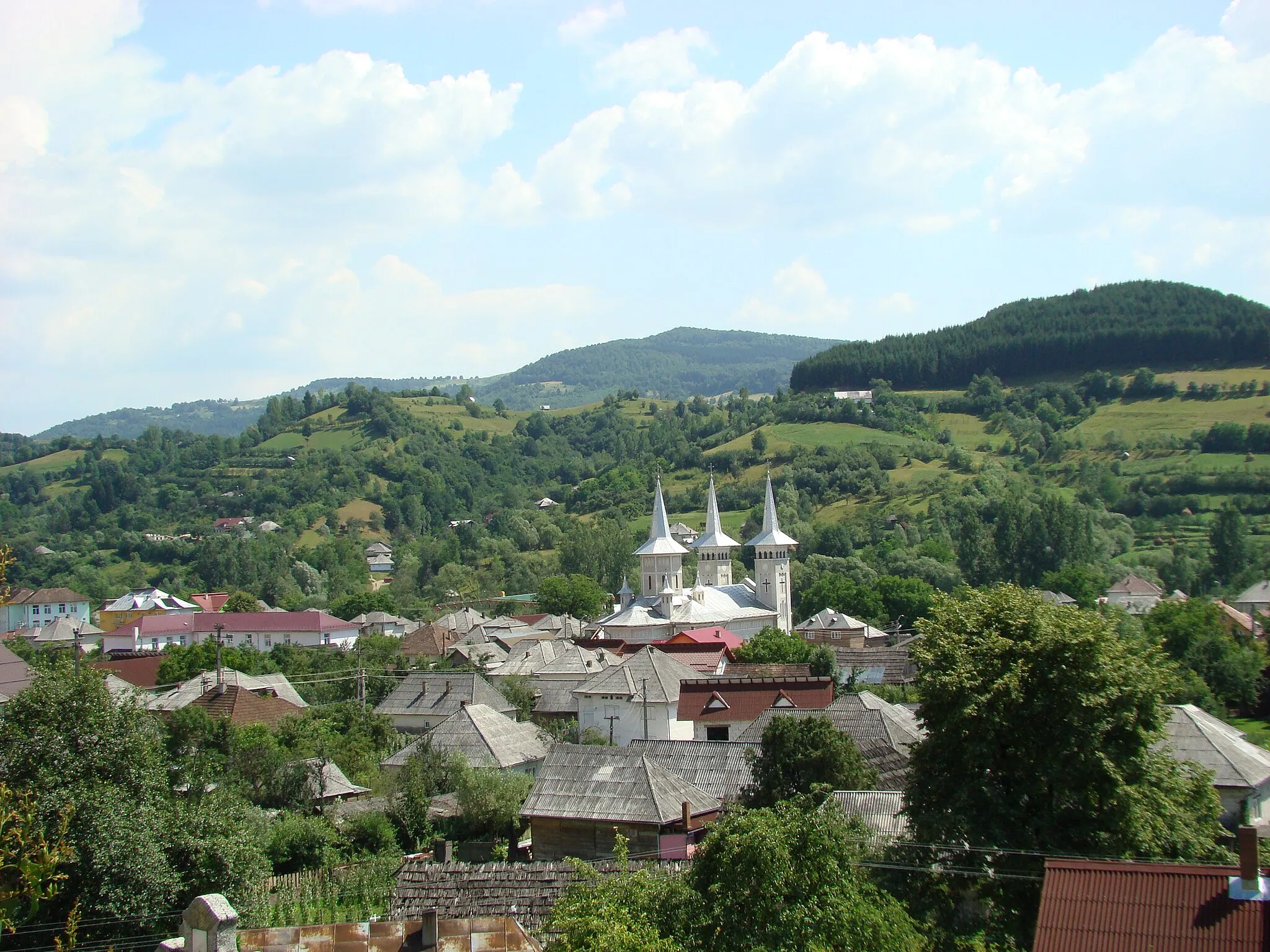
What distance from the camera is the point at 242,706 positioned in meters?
42.9

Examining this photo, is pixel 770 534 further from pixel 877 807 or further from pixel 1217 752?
pixel 877 807

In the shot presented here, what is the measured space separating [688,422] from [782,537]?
10137 cm

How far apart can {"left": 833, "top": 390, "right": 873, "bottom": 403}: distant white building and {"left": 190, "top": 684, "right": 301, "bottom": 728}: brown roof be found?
107 meters

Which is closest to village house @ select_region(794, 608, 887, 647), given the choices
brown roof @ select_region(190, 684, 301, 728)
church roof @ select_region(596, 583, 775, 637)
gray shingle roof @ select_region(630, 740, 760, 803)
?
church roof @ select_region(596, 583, 775, 637)

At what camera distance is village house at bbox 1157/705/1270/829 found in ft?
90.6

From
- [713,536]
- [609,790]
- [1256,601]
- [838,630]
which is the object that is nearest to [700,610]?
[838,630]

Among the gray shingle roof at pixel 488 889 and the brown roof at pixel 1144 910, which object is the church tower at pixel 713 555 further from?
the brown roof at pixel 1144 910

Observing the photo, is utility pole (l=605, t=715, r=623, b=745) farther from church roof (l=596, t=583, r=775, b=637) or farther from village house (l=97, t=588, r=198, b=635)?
village house (l=97, t=588, r=198, b=635)

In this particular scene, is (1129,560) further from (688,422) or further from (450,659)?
(688,422)

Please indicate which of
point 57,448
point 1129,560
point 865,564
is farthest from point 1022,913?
point 57,448

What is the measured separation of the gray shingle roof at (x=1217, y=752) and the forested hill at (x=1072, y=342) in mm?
116498

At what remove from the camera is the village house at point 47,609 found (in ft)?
336

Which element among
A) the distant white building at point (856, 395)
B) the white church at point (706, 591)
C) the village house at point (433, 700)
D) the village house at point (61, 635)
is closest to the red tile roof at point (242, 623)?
the village house at point (61, 635)

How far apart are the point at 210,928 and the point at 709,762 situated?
22341mm
